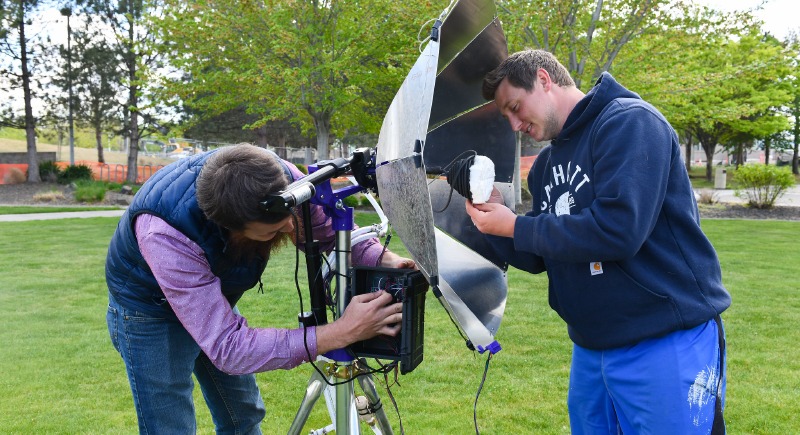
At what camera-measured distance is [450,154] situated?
2182 mm

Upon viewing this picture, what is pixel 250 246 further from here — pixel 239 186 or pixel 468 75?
pixel 468 75

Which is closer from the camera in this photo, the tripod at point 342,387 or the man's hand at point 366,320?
the man's hand at point 366,320

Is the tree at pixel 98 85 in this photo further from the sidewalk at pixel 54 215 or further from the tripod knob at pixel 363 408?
the tripod knob at pixel 363 408

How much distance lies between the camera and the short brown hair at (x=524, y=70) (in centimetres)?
194

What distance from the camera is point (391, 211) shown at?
5.54 ft

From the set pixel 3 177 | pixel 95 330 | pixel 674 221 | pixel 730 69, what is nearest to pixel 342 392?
pixel 674 221

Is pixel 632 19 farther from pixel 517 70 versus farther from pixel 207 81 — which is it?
pixel 517 70

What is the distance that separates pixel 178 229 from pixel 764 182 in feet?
56.7

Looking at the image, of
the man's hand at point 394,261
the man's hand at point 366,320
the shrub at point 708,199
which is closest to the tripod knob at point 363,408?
the man's hand at point 394,261

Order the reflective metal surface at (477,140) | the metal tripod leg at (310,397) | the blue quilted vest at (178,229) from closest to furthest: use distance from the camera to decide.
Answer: the blue quilted vest at (178,229) → the reflective metal surface at (477,140) → the metal tripod leg at (310,397)

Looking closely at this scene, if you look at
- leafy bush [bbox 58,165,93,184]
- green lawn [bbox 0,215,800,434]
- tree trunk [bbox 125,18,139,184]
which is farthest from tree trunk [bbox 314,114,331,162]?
leafy bush [bbox 58,165,93,184]

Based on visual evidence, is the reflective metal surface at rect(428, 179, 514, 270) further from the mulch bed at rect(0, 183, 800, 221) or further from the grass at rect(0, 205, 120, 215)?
the grass at rect(0, 205, 120, 215)

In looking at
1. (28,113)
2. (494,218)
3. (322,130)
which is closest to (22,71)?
(28,113)

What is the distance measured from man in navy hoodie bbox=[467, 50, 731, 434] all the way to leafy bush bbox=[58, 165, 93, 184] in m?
23.5
